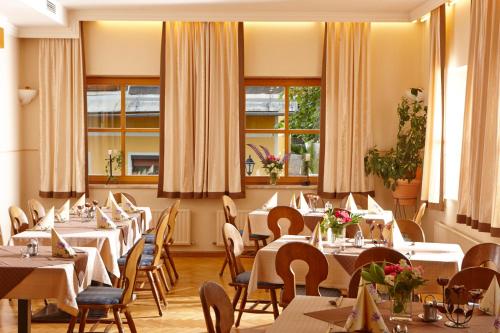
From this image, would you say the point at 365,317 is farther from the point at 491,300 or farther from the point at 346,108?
the point at 346,108

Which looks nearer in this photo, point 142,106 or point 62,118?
point 62,118

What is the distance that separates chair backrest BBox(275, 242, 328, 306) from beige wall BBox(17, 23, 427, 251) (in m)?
5.30

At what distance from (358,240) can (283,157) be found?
445cm

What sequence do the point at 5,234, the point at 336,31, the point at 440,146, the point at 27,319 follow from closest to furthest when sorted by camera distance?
the point at 27,319 → the point at 440,146 → the point at 5,234 → the point at 336,31

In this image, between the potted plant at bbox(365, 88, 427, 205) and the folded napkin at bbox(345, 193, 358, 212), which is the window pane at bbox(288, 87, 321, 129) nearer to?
the potted plant at bbox(365, 88, 427, 205)

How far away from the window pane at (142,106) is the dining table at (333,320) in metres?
7.09

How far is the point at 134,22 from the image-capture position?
1086cm

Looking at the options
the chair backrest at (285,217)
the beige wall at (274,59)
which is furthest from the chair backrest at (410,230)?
the beige wall at (274,59)

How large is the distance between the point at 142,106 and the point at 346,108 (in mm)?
2900

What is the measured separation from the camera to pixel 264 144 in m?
11.2

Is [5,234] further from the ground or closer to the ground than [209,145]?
closer to the ground

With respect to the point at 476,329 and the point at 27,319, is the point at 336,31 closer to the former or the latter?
the point at 27,319

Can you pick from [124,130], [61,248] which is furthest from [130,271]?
[124,130]

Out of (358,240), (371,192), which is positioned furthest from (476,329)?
(371,192)
